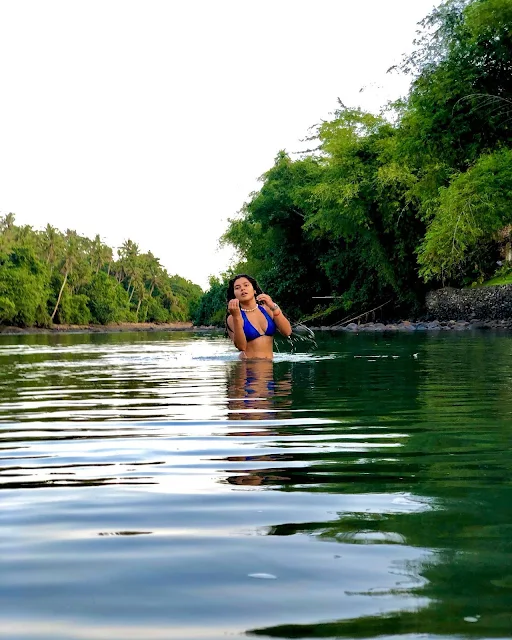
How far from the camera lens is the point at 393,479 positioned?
364 cm

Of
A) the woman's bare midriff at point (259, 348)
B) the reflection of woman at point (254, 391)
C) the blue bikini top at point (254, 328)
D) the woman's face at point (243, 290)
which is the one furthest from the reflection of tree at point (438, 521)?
the woman's bare midriff at point (259, 348)

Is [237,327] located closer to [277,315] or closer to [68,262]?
[277,315]

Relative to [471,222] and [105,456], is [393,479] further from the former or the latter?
[471,222]

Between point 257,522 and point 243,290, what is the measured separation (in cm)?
851

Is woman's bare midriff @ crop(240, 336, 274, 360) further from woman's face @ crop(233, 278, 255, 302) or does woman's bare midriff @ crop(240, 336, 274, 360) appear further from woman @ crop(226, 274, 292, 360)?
woman's face @ crop(233, 278, 255, 302)

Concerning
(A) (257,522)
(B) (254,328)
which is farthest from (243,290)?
(A) (257,522)

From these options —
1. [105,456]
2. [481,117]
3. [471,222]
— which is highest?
[481,117]

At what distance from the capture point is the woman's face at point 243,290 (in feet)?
37.1

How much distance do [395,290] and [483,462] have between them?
4019cm

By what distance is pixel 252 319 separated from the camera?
1171 centimetres

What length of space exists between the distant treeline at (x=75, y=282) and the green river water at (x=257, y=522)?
84.4 m

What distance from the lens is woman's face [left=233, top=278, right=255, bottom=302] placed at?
37.1 feet

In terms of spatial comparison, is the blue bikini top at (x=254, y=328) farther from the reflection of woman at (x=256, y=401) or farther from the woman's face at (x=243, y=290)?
the reflection of woman at (x=256, y=401)

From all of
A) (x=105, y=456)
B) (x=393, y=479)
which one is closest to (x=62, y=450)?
(x=105, y=456)
